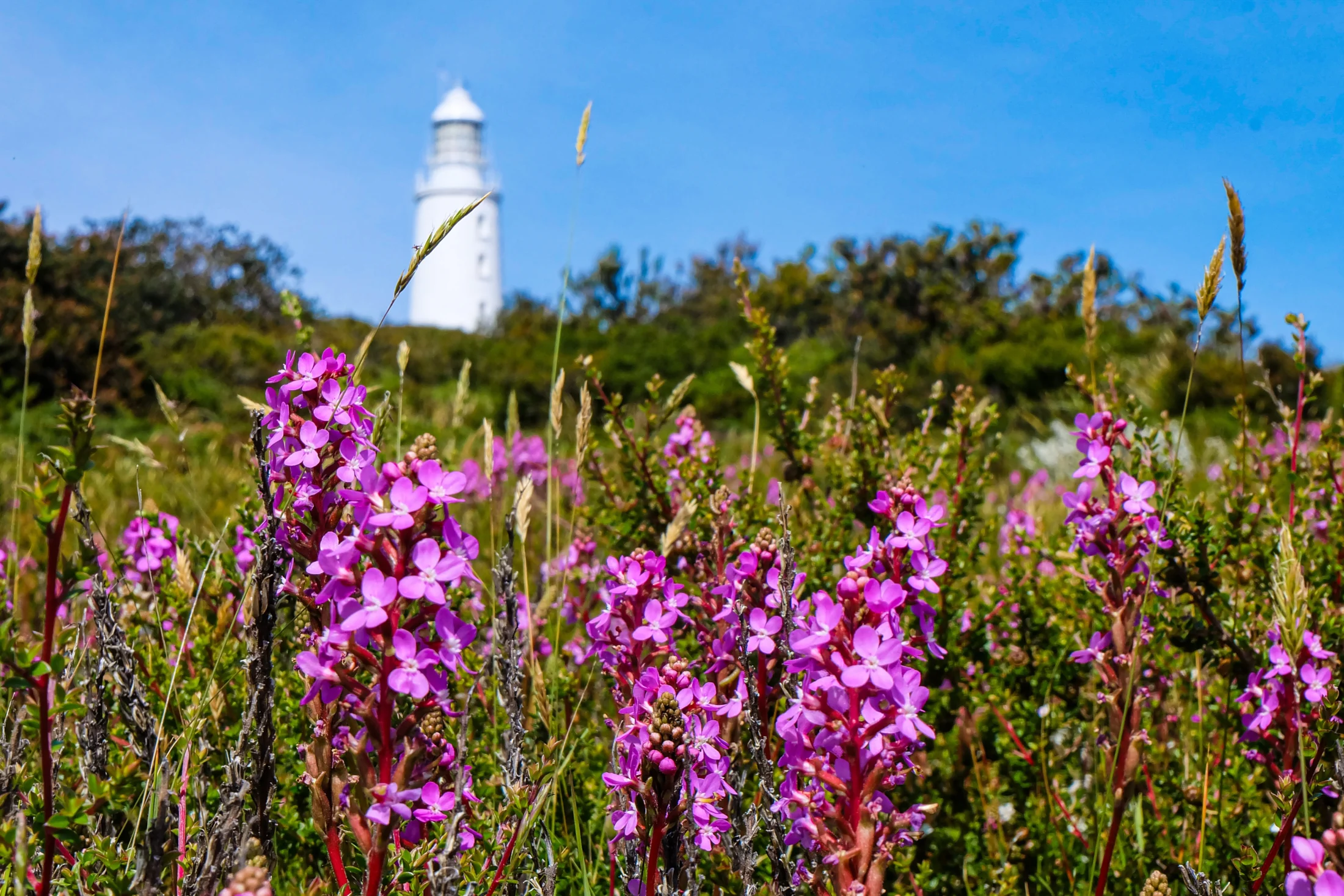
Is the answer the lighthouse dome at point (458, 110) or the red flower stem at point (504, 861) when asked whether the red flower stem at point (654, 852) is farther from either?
the lighthouse dome at point (458, 110)

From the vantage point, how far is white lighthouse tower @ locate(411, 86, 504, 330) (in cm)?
5012

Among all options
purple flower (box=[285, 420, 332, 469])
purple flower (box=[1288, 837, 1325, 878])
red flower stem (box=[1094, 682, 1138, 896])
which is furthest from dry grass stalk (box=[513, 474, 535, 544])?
purple flower (box=[1288, 837, 1325, 878])

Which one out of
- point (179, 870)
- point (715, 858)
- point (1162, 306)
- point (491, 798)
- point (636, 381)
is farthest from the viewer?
point (1162, 306)

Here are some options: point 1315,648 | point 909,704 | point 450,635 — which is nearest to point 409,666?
point 450,635

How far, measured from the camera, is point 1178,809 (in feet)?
9.31

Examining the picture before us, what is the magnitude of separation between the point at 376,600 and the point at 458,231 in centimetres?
5082

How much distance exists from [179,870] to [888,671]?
126cm

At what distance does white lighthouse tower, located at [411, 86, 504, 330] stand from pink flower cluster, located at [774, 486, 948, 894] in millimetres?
48331

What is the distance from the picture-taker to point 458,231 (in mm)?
49719

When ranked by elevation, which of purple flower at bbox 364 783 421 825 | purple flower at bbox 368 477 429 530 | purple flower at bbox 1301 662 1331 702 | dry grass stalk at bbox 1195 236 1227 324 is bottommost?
purple flower at bbox 364 783 421 825

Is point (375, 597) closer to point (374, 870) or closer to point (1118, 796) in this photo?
point (374, 870)

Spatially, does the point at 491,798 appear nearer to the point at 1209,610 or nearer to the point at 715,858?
the point at 715,858

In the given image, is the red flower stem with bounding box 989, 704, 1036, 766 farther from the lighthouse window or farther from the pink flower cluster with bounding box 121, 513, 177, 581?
the lighthouse window

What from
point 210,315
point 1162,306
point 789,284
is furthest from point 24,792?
point 1162,306
